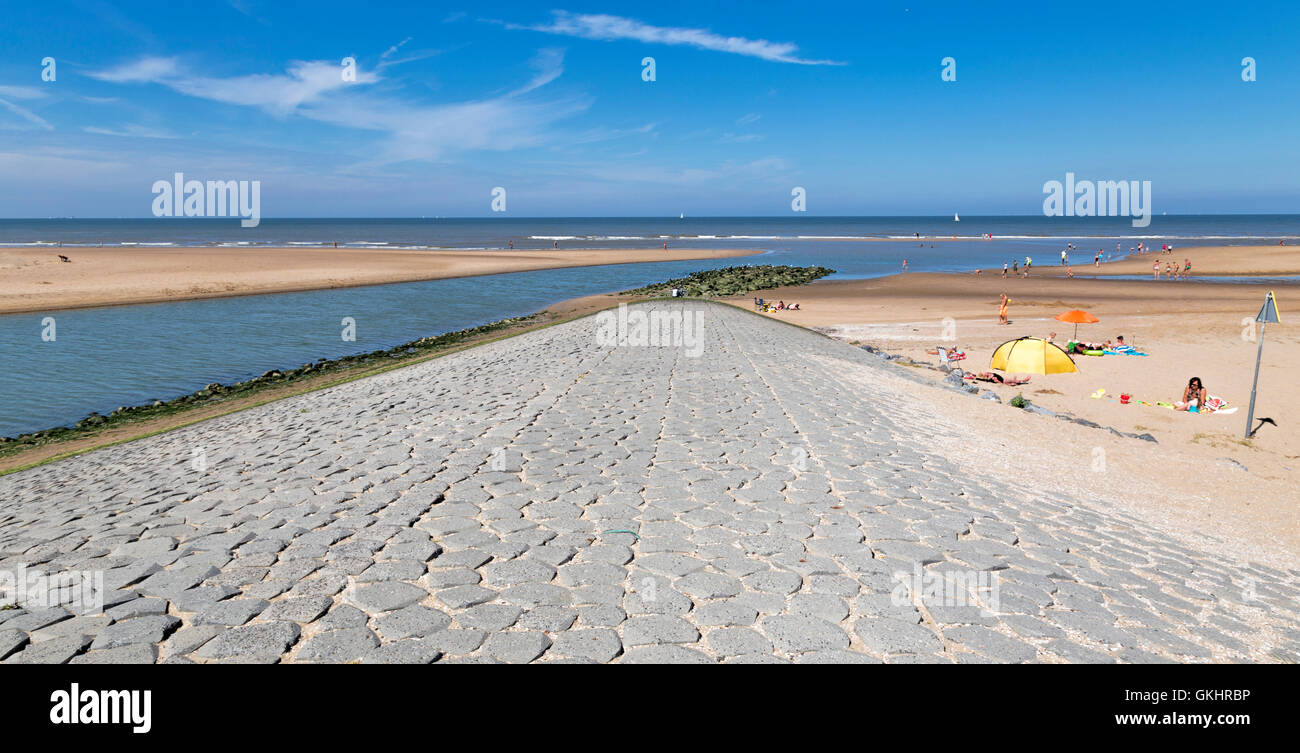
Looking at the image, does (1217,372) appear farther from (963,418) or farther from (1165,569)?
(1165,569)

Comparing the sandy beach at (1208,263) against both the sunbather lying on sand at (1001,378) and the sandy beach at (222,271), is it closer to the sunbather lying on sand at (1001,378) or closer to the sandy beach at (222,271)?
the sandy beach at (222,271)

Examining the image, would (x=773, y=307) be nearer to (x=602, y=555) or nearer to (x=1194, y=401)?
(x=1194, y=401)

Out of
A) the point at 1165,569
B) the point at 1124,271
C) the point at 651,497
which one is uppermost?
the point at 1124,271

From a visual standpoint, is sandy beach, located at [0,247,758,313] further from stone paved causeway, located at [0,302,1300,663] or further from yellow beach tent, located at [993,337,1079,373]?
yellow beach tent, located at [993,337,1079,373]

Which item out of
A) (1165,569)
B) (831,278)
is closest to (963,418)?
(1165,569)

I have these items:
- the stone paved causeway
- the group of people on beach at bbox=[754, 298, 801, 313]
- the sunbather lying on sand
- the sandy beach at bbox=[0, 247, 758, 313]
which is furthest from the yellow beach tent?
the sandy beach at bbox=[0, 247, 758, 313]
